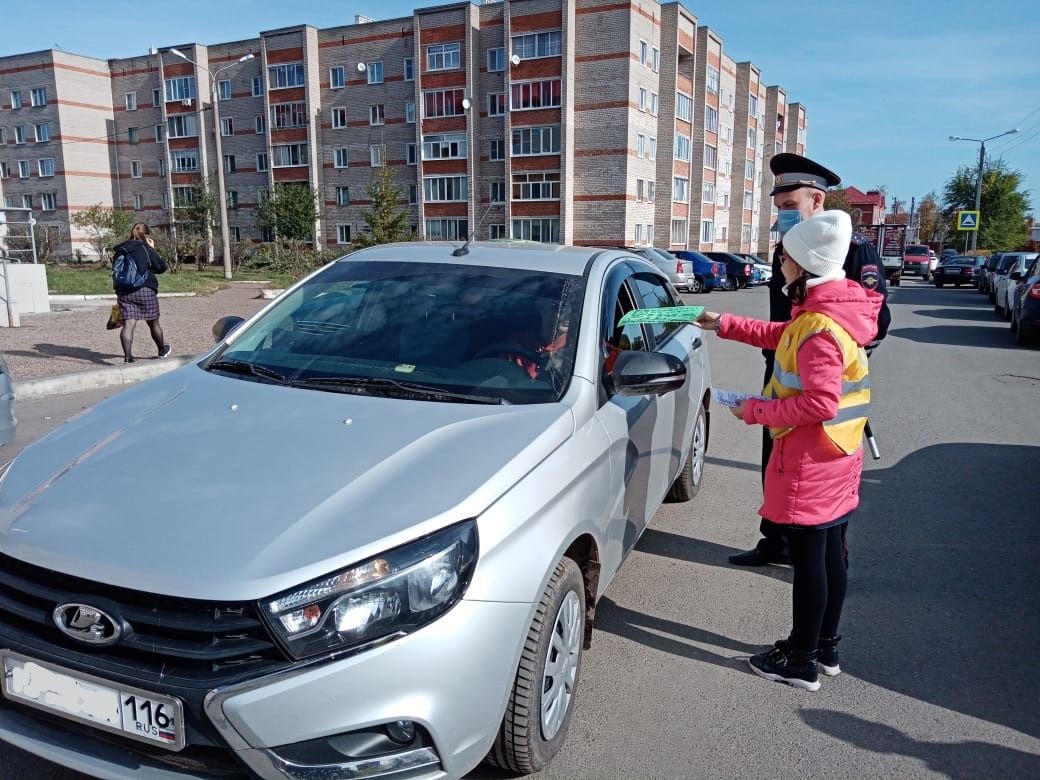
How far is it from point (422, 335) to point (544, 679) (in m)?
1.51

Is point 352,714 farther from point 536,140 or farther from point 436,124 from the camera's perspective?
point 436,124

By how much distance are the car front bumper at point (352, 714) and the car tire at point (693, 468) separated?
3173 millimetres

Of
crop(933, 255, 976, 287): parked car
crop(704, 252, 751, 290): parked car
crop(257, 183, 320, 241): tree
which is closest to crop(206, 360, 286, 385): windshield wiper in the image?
crop(704, 252, 751, 290): parked car

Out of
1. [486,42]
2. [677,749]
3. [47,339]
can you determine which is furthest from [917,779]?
[486,42]

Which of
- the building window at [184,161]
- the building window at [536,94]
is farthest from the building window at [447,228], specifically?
the building window at [184,161]

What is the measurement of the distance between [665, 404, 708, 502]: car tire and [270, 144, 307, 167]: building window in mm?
53261

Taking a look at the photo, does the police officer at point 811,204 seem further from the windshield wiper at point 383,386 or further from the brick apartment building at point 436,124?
the brick apartment building at point 436,124

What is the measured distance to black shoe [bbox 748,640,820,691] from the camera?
3.32m

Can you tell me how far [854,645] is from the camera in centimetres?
369

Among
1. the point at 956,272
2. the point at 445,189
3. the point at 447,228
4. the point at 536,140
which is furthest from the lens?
the point at 447,228

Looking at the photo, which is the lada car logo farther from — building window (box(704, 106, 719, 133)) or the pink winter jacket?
building window (box(704, 106, 719, 133))

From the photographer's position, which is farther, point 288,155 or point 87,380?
point 288,155

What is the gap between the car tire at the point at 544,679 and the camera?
8.01ft

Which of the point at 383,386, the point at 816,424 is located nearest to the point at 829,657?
the point at 816,424
